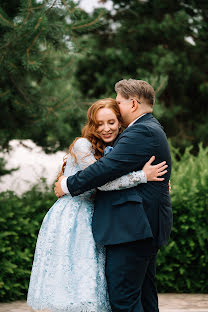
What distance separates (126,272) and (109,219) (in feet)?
1.19

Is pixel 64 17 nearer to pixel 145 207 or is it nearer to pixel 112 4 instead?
pixel 145 207

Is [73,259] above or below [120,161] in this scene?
below

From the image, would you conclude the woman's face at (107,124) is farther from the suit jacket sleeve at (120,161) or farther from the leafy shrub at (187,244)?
the leafy shrub at (187,244)

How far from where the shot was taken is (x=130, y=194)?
3010 millimetres

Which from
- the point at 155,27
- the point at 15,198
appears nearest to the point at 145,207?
the point at 15,198

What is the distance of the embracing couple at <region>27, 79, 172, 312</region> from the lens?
9.75ft

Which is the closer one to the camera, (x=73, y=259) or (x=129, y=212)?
(x=129, y=212)

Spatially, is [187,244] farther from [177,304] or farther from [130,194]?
[130,194]

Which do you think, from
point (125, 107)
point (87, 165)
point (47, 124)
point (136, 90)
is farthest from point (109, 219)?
point (47, 124)

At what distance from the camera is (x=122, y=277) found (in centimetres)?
296

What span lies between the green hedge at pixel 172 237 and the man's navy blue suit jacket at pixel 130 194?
2.11 m

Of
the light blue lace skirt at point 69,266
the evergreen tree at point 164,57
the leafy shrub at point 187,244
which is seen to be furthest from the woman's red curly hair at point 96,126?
the evergreen tree at point 164,57

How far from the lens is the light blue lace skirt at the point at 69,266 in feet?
9.93

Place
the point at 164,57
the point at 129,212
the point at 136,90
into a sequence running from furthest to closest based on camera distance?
the point at 164,57, the point at 136,90, the point at 129,212
